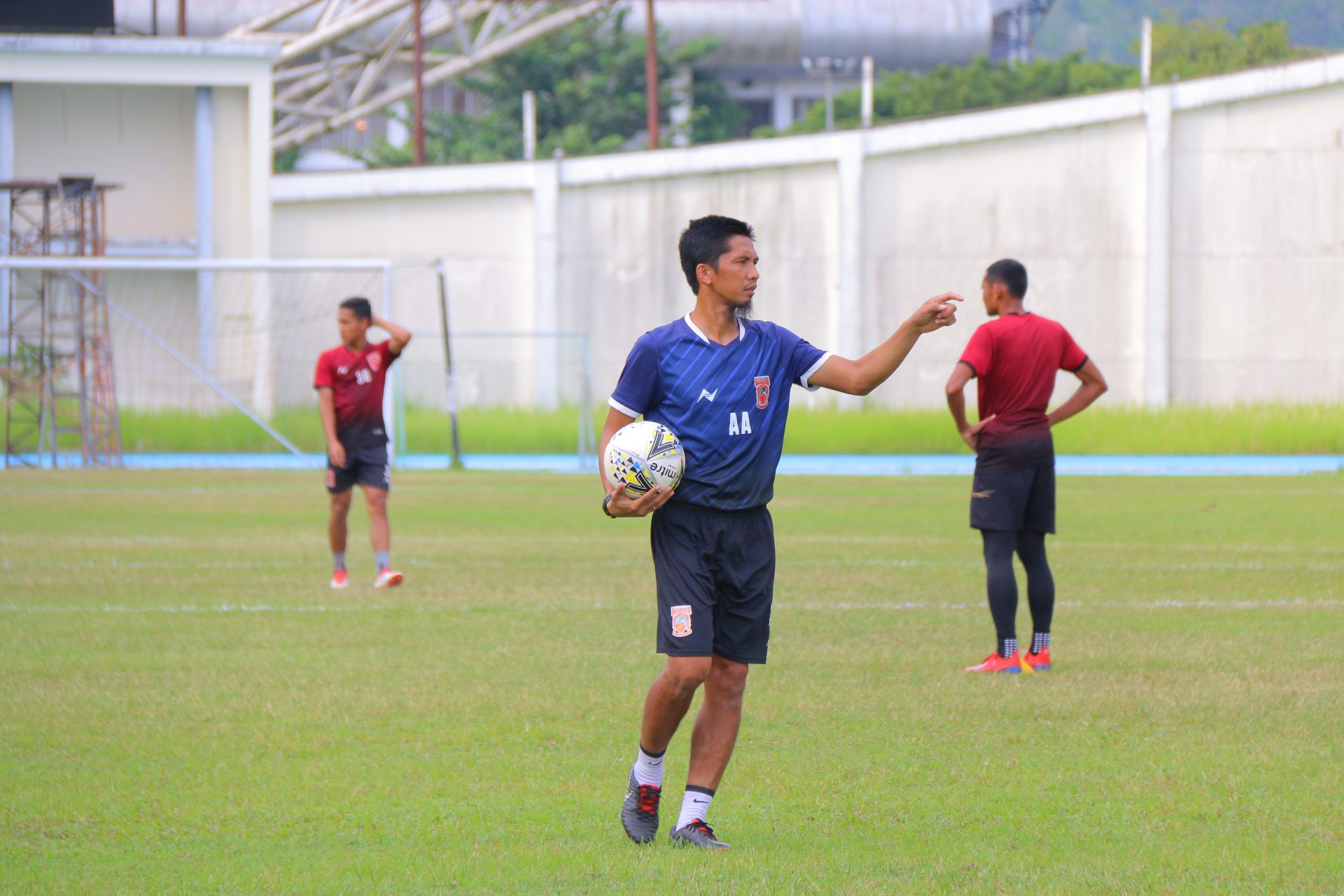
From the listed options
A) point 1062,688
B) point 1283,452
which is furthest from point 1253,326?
point 1062,688

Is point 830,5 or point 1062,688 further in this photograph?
point 830,5

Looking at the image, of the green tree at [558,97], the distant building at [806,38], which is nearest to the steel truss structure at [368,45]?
the green tree at [558,97]

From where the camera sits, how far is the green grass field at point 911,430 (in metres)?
30.1

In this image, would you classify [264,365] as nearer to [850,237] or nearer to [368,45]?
[850,237]

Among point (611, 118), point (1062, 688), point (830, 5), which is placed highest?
point (830, 5)

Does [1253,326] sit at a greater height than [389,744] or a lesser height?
greater

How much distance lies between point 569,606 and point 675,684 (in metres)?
5.69

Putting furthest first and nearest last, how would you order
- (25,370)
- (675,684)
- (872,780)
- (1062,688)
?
1. (25,370)
2. (1062,688)
3. (872,780)
4. (675,684)

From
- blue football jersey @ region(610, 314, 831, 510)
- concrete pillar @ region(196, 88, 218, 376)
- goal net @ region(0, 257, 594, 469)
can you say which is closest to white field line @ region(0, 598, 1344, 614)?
blue football jersey @ region(610, 314, 831, 510)

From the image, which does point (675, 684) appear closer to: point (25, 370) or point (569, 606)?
point (569, 606)

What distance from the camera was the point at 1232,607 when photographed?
1053cm

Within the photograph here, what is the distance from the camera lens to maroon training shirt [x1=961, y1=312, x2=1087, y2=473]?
8.20 metres

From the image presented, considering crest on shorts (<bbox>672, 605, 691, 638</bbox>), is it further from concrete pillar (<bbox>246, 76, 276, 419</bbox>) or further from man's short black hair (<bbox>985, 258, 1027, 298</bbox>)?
concrete pillar (<bbox>246, 76, 276, 419</bbox>)

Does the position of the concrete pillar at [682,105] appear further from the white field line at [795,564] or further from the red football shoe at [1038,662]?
the red football shoe at [1038,662]
